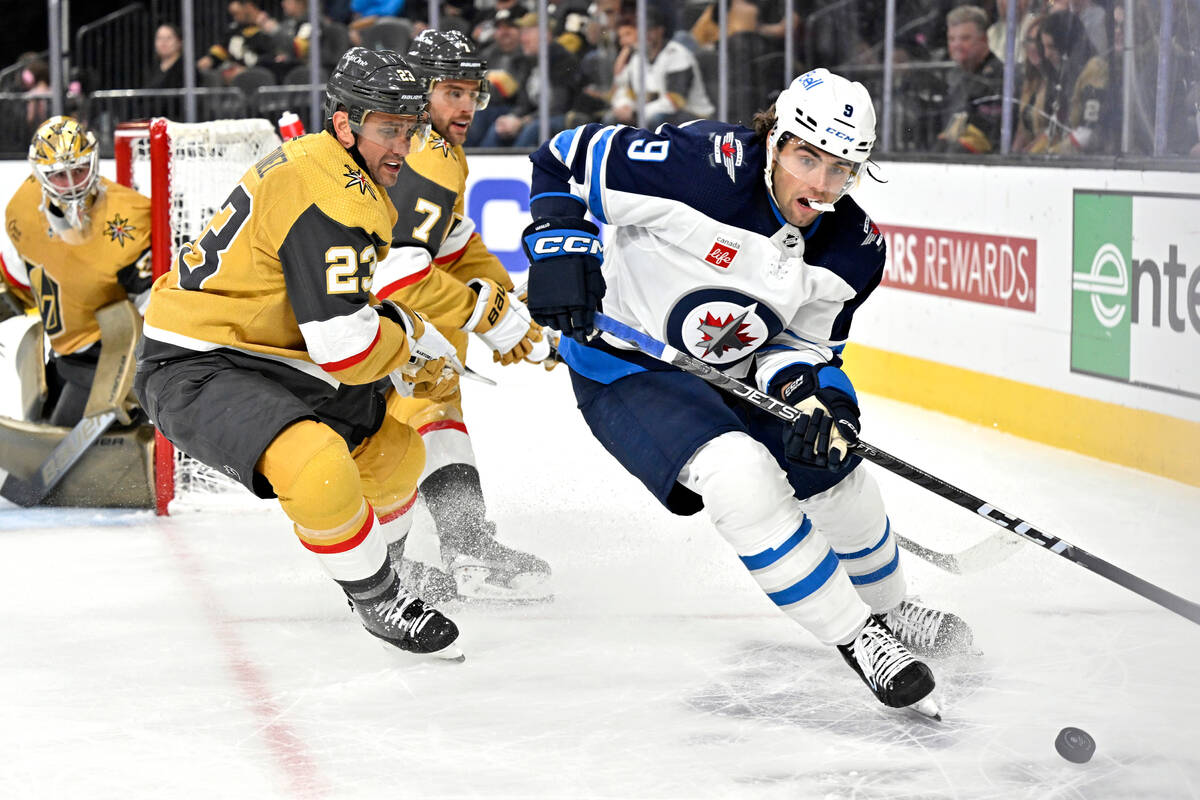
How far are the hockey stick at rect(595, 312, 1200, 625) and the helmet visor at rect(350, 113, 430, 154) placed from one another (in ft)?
1.46

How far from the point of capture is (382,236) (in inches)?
101

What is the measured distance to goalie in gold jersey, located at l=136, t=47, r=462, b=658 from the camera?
8.15 feet

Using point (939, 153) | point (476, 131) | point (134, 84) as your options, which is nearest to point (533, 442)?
point (939, 153)

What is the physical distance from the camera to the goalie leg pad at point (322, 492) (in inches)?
97.7

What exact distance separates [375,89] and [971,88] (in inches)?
130

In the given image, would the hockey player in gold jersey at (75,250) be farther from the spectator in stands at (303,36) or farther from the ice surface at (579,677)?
the spectator in stands at (303,36)

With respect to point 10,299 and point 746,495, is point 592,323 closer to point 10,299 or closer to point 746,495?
point 746,495

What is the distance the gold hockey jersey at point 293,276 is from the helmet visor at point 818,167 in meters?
0.67

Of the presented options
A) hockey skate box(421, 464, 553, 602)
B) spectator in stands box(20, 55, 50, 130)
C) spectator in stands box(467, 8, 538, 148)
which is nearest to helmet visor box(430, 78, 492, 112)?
hockey skate box(421, 464, 553, 602)

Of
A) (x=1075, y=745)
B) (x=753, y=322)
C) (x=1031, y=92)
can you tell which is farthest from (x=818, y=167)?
(x=1031, y=92)

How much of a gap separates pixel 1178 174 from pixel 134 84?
5.06 metres

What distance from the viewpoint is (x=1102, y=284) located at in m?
4.43

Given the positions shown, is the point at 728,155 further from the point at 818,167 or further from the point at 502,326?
the point at 502,326

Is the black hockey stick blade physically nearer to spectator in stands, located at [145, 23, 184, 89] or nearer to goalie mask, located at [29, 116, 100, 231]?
goalie mask, located at [29, 116, 100, 231]
